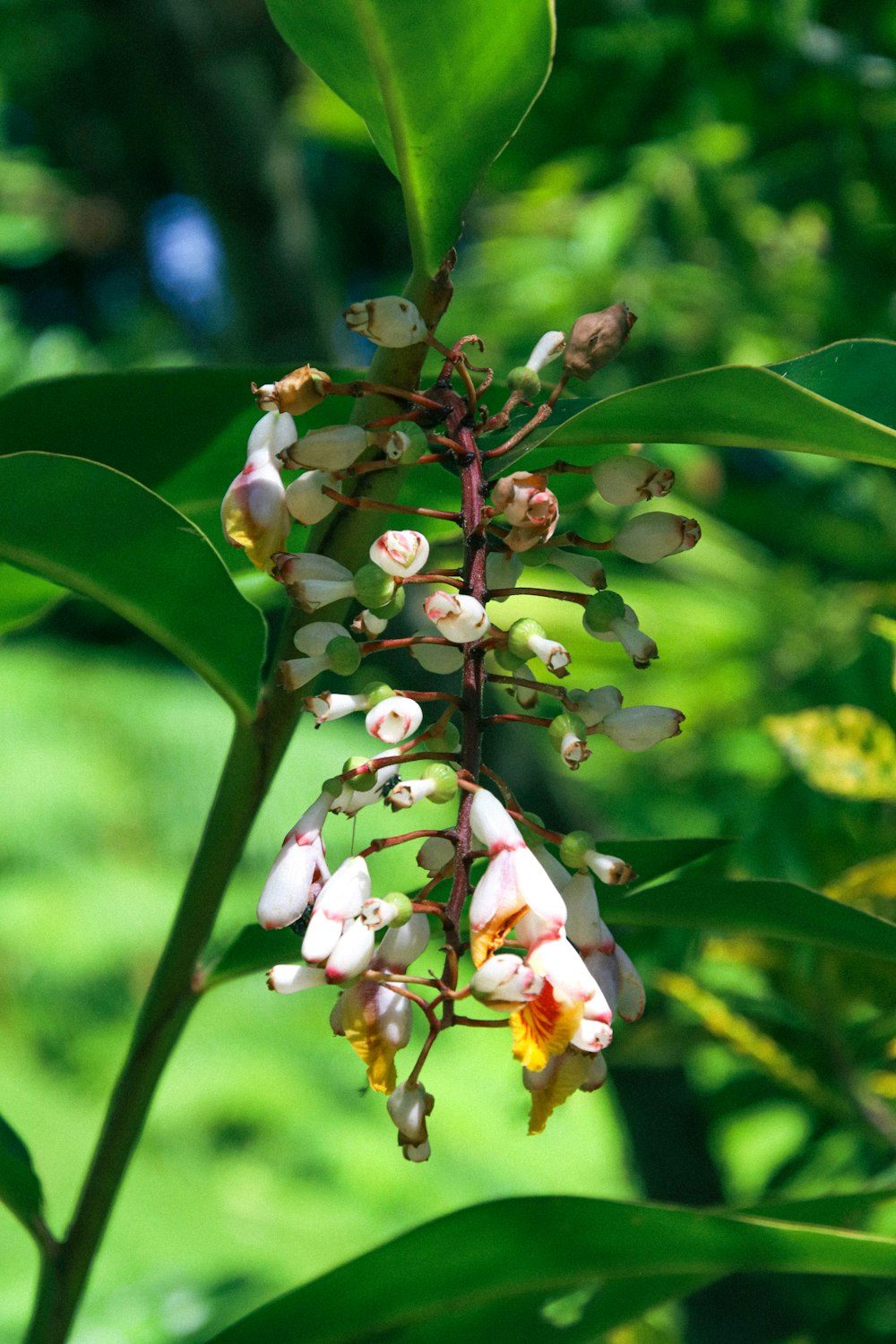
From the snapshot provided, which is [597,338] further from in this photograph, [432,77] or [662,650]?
[662,650]

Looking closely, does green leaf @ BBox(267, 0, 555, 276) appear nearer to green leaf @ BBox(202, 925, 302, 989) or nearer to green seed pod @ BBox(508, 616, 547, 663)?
green seed pod @ BBox(508, 616, 547, 663)

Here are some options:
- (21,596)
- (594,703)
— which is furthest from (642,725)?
(21,596)

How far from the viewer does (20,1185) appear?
1.36 feet

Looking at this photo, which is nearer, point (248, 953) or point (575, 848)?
point (575, 848)

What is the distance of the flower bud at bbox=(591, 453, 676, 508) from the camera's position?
299mm

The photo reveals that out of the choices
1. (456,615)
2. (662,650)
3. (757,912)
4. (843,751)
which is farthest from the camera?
(662,650)

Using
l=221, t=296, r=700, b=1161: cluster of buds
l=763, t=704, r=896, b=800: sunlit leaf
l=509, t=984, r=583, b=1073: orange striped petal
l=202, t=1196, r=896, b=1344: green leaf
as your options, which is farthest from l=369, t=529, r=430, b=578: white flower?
l=763, t=704, r=896, b=800: sunlit leaf

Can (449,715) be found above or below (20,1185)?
above

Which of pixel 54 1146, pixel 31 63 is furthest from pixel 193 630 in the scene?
pixel 31 63

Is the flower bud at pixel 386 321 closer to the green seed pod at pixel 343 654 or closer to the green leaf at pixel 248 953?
the green seed pod at pixel 343 654

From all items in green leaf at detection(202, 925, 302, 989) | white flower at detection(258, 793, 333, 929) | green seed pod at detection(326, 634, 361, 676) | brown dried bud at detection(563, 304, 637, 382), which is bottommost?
green leaf at detection(202, 925, 302, 989)

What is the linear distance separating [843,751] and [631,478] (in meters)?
0.37

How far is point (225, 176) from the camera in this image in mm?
1225

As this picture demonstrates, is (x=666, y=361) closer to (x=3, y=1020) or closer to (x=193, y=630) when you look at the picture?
(x=193, y=630)
